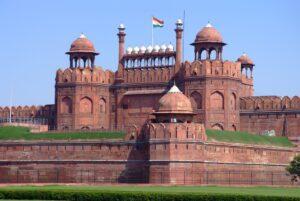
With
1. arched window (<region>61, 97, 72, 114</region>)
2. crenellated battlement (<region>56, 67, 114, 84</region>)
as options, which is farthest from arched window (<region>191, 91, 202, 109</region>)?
arched window (<region>61, 97, 72, 114</region>)

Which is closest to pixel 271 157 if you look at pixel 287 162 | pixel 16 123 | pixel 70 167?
pixel 287 162

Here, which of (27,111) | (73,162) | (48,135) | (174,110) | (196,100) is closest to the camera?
(174,110)

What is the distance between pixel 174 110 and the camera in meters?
72.8

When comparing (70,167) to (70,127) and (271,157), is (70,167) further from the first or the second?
(271,157)

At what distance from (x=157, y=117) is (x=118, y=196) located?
23.4 metres

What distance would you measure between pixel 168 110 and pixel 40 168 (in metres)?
10.8

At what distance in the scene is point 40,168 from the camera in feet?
250

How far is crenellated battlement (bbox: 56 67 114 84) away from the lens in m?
85.8

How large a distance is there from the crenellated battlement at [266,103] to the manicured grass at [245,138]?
2.67 meters

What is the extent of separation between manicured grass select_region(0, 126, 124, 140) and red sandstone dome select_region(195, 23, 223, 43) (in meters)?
11.6

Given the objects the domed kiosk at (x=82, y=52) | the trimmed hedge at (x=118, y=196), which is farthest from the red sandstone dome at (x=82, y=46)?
the trimmed hedge at (x=118, y=196)

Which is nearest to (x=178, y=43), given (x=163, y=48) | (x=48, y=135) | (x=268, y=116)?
(x=163, y=48)

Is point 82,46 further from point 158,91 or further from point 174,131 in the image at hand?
point 174,131

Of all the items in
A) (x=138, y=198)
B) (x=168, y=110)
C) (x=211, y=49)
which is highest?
(x=211, y=49)
